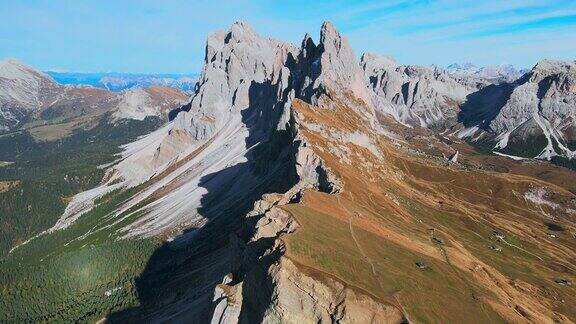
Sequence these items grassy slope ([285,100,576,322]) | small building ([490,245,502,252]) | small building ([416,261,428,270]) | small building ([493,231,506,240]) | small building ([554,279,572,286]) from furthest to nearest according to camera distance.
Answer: small building ([493,231,506,240])
small building ([490,245,502,252])
small building ([554,279,572,286])
small building ([416,261,428,270])
grassy slope ([285,100,576,322])

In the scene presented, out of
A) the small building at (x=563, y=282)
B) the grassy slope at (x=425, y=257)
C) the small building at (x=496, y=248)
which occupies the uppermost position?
the grassy slope at (x=425, y=257)

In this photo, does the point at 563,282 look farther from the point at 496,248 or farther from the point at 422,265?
the point at 422,265

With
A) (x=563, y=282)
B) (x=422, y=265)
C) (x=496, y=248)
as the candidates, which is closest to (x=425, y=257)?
Answer: (x=422, y=265)

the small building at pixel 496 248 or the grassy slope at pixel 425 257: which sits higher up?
the grassy slope at pixel 425 257

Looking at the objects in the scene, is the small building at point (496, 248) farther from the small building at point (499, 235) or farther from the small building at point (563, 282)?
the small building at point (563, 282)

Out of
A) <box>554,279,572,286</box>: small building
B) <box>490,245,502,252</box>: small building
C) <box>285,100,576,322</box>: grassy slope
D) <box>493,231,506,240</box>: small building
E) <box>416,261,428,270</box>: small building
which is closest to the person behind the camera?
<box>285,100,576,322</box>: grassy slope

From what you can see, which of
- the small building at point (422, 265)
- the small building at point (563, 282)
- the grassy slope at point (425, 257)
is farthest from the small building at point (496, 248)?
the small building at point (422, 265)

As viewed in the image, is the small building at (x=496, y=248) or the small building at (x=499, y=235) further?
the small building at (x=499, y=235)

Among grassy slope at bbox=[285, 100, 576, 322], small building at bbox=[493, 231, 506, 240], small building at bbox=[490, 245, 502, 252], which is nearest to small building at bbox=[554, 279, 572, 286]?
grassy slope at bbox=[285, 100, 576, 322]

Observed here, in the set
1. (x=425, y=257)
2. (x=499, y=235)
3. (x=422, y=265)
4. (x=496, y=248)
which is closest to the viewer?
(x=422, y=265)

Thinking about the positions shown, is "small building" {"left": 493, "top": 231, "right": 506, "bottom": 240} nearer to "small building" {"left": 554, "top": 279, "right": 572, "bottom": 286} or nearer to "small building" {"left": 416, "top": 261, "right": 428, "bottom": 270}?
"small building" {"left": 554, "top": 279, "right": 572, "bottom": 286}

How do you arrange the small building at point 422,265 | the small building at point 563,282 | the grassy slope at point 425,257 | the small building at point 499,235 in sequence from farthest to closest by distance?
1. the small building at point 499,235
2. the small building at point 563,282
3. the small building at point 422,265
4. the grassy slope at point 425,257

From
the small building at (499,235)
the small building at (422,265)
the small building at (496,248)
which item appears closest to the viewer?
the small building at (422,265)
